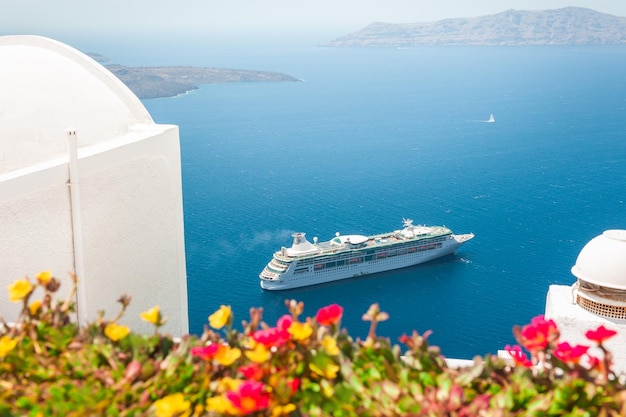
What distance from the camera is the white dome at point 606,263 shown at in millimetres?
5488

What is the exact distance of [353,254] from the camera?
29172 mm

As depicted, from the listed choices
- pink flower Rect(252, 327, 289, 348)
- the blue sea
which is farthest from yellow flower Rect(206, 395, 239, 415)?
the blue sea

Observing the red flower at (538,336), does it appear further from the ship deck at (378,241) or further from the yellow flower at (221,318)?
the ship deck at (378,241)

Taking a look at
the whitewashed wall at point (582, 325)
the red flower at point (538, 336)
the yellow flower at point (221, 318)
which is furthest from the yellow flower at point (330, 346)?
the whitewashed wall at point (582, 325)

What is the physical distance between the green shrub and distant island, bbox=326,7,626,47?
6159 inches

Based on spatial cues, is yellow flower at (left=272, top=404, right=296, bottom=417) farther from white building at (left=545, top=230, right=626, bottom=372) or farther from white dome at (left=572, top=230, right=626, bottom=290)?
white dome at (left=572, top=230, right=626, bottom=290)

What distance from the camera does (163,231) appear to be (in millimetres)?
6035

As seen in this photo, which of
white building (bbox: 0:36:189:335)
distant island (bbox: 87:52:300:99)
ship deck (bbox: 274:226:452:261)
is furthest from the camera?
distant island (bbox: 87:52:300:99)

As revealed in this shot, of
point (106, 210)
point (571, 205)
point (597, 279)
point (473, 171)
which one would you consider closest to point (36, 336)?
point (106, 210)

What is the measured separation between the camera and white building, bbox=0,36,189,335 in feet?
15.6

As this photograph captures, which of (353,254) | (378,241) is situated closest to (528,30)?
(378,241)

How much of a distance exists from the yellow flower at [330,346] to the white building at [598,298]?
11.5ft

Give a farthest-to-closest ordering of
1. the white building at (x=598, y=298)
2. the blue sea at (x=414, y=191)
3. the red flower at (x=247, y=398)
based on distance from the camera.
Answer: the blue sea at (x=414, y=191) < the white building at (x=598, y=298) < the red flower at (x=247, y=398)

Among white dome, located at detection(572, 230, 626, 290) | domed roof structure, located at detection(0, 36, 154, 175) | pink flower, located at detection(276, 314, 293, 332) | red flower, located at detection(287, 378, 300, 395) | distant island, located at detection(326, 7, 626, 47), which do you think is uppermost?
distant island, located at detection(326, 7, 626, 47)
